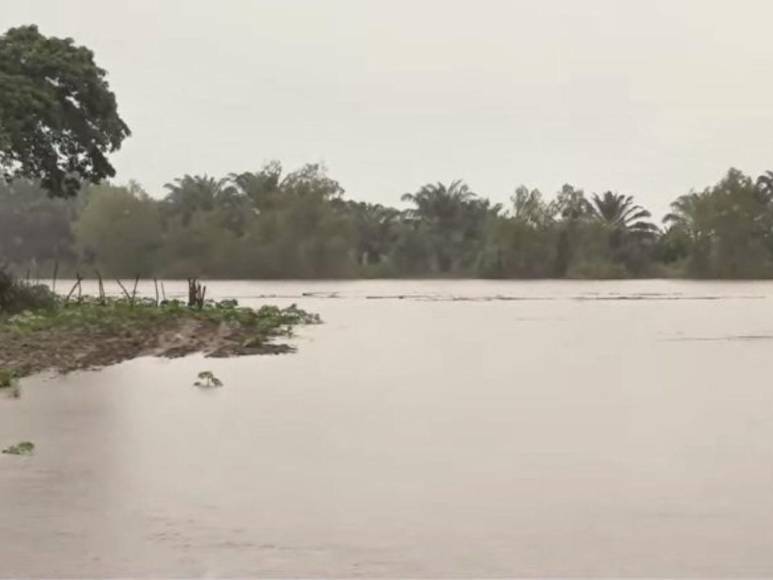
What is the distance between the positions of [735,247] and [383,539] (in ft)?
216

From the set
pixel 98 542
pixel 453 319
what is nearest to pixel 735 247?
pixel 453 319

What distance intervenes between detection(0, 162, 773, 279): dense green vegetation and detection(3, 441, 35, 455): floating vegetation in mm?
63129

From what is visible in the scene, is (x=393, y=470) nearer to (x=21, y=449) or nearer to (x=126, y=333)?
(x=21, y=449)

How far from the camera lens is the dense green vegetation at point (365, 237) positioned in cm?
7231

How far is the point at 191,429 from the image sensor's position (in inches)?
440

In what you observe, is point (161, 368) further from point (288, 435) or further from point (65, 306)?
point (65, 306)

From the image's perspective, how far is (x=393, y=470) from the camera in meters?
8.91

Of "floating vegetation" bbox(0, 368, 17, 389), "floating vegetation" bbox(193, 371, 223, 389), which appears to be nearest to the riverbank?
"floating vegetation" bbox(0, 368, 17, 389)

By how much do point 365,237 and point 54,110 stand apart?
5353cm

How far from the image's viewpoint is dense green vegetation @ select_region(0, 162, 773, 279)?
237 feet

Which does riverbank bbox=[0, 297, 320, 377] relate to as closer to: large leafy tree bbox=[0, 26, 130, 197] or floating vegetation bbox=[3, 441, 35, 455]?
large leafy tree bbox=[0, 26, 130, 197]

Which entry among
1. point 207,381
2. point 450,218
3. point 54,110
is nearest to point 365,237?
point 450,218

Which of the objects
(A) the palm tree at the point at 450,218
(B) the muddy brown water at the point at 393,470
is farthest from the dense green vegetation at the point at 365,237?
(B) the muddy brown water at the point at 393,470

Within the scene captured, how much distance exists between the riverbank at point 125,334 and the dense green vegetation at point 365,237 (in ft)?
145
